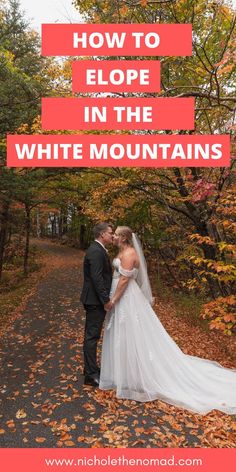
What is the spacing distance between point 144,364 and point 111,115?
7.39m

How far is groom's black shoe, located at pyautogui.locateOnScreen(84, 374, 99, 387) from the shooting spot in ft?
20.9

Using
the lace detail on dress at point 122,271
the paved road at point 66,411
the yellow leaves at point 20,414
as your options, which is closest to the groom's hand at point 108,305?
the lace detail on dress at point 122,271

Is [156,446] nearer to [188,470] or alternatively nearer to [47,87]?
[188,470]

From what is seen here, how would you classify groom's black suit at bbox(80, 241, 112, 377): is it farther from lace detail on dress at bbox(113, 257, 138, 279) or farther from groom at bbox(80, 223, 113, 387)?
lace detail on dress at bbox(113, 257, 138, 279)

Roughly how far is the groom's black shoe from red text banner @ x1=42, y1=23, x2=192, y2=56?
7.68 meters

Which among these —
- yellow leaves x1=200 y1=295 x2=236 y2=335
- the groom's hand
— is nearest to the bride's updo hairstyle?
the groom's hand

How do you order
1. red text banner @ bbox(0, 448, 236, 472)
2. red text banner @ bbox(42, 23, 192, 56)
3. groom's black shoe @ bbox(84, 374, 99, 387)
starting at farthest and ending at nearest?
1. red text banner @ bbox(42, 23, 192, 56)
2. groom's black shoe @ bbox(84, 374, 99, 387)
3. red text banner @ bbox(0, 448, 236, 472)

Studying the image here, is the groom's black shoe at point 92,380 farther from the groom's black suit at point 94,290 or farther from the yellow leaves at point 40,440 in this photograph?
the yellow leaves at point 40,440

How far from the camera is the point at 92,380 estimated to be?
6.40 meters

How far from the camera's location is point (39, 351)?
8438 millimetres

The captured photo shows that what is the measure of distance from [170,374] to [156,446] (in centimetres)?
159

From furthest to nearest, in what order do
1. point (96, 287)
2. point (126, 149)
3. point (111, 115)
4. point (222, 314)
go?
point (111, 115)
point (126, 149)
point (222, 314)
point (96, 287)

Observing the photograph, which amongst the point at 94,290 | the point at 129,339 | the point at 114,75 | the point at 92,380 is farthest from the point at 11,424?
the point at 114,75

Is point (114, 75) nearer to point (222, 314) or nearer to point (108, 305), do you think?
Result: point (222, 314)
